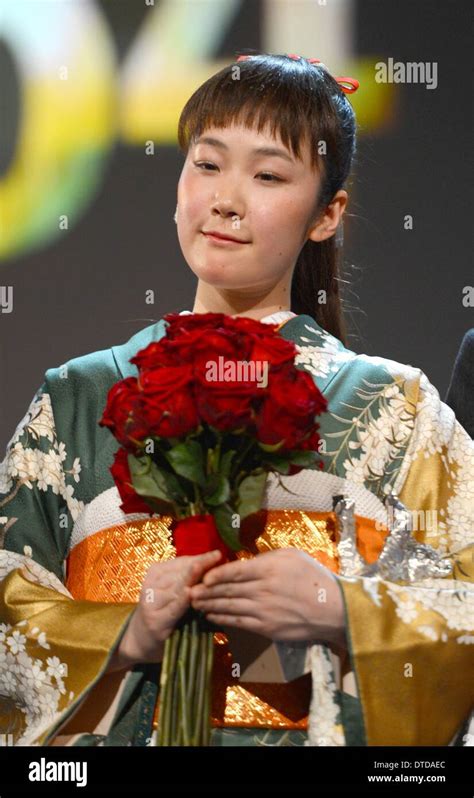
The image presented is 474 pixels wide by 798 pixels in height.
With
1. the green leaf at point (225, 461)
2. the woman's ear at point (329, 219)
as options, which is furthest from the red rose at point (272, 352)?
the woman's ear at point (329, 219)

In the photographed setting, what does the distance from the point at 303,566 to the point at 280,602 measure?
5 centimetres

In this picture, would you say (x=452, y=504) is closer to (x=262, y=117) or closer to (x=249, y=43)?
(x=262, y=117)

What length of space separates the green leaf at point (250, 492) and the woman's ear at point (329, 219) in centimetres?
59

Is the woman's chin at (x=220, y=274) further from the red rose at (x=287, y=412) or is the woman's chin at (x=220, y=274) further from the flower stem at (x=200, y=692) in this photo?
the flower stem at (x=200, y=692)

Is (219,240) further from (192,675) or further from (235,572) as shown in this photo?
(192,675)

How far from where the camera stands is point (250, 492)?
5.34 feet

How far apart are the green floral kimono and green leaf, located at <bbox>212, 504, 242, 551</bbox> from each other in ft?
0.50

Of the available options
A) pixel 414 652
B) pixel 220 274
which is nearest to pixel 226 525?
pixel 414 652

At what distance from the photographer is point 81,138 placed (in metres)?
2.32

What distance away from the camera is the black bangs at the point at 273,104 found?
1938 mm

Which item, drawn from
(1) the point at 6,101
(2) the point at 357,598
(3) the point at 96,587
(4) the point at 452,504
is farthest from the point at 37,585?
(1) the point at 6,101

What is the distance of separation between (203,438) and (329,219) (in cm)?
65

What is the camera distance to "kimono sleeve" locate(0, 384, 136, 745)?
67.8 inches

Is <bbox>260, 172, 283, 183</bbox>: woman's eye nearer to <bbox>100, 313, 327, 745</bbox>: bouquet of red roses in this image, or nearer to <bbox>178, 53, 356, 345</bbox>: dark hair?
<bbox>178, 53, 356, 345</bbox>: dark hair
